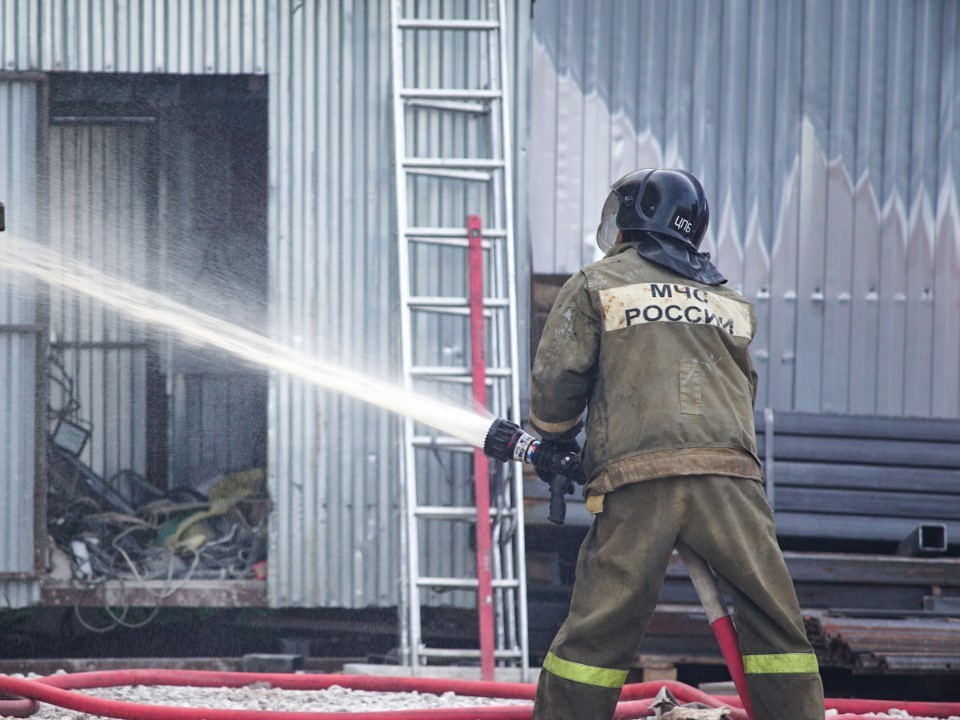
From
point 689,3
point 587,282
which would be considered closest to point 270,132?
point 689,3

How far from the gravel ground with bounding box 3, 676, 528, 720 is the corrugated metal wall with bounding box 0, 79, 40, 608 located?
1.82 metres

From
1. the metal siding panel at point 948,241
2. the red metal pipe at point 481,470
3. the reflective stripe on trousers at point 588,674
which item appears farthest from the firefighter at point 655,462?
the metal siding panel at point 948,241

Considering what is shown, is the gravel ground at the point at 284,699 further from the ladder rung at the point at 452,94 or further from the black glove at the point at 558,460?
the ladder rung at the point at 452,94

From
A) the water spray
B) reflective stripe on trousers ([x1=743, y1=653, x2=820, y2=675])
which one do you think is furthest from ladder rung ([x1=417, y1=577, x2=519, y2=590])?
reflective stripe on trousers ([x1=743, y1=653, x2=820, y2=675])

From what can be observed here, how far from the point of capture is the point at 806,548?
6.89 metres

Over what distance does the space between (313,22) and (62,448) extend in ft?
11.5

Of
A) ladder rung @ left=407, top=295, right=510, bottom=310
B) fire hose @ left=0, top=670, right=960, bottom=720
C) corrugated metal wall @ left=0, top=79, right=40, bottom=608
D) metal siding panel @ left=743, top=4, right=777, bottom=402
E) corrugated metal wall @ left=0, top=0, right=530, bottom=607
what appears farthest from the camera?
metal siding panel @ left=743, top=4, right=777, bottom=402

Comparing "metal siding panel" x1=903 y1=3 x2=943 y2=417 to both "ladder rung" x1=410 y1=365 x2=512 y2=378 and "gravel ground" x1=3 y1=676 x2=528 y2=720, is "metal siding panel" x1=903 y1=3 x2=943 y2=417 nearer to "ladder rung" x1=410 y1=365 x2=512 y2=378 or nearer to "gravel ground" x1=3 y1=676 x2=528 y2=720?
"ladder rung" x1=410 y1=365 x2=512 y2=378

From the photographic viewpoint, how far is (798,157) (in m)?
7.11

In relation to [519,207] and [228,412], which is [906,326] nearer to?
[519,207]

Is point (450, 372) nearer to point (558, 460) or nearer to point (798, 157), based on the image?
point (798, 157)

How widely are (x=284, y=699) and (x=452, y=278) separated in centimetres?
276

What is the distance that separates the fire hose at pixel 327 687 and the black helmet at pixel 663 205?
175cm

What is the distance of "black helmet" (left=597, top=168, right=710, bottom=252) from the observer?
3889 mm
